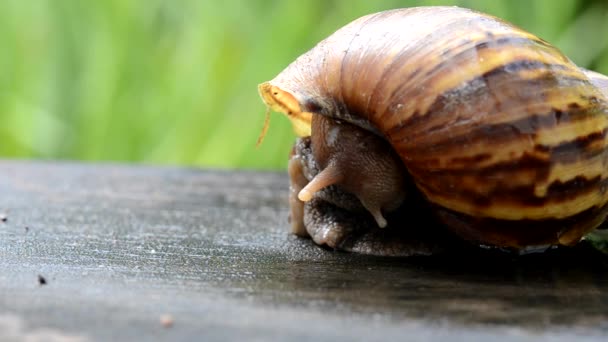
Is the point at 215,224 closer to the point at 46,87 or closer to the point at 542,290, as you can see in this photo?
the point at 542,290

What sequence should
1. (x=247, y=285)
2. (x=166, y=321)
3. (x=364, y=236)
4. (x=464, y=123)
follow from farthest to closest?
(x=364, y=236) → (x=464, y=123) → (x=247, y=285) → (x=166, y=321)

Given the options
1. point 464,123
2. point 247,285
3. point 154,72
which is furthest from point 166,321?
point 154,72

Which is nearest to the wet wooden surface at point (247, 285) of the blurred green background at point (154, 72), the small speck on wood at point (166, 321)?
the small speck on wood at point (166, 321)

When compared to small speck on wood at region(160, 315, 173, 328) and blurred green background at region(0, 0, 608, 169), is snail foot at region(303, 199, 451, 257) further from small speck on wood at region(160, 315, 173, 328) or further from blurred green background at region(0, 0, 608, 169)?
blurred green background at region(0, 0, 608, 169)

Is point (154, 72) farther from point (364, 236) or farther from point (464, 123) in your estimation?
point (464, 123)

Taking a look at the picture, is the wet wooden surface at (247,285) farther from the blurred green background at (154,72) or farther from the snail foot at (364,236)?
the blurred green background at (154,72)
